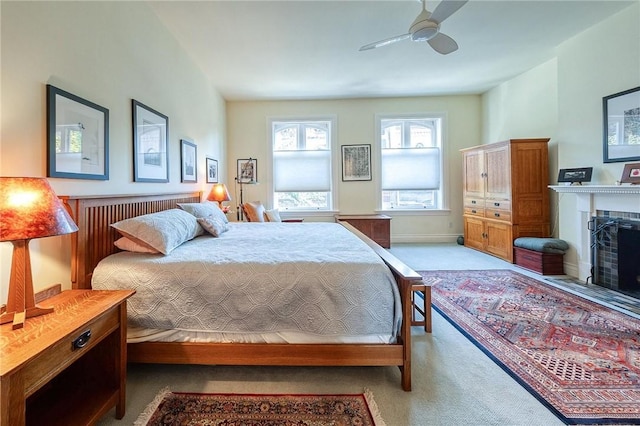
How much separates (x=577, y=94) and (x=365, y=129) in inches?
126

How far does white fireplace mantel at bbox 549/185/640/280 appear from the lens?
2.80 m

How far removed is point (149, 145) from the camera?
2699mm

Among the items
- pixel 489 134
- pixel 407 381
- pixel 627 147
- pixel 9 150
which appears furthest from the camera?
pixel 489 134

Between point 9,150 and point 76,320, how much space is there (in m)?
1.01

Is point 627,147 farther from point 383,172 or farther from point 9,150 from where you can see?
point 9,150

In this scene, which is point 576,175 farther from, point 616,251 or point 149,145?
point 149,145

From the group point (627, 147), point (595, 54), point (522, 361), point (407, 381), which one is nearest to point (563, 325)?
point (522, 361)

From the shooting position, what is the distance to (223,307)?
1.59 m

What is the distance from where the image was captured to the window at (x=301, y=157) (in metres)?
5.75

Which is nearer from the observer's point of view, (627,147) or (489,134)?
(627,147)

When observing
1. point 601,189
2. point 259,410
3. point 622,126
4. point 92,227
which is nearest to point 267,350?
point 259,410

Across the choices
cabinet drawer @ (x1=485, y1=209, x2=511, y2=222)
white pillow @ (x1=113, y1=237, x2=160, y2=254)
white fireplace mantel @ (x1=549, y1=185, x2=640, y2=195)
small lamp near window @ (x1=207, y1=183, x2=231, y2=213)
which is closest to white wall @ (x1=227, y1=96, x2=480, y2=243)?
cabinet drawer @ (x1=485, y1=209, x2=511, y2=222)

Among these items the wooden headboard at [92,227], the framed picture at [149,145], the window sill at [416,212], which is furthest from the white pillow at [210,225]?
the window sill at [416,212]

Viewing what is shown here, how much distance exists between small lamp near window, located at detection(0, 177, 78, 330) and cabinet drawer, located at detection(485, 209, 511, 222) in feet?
16.4
